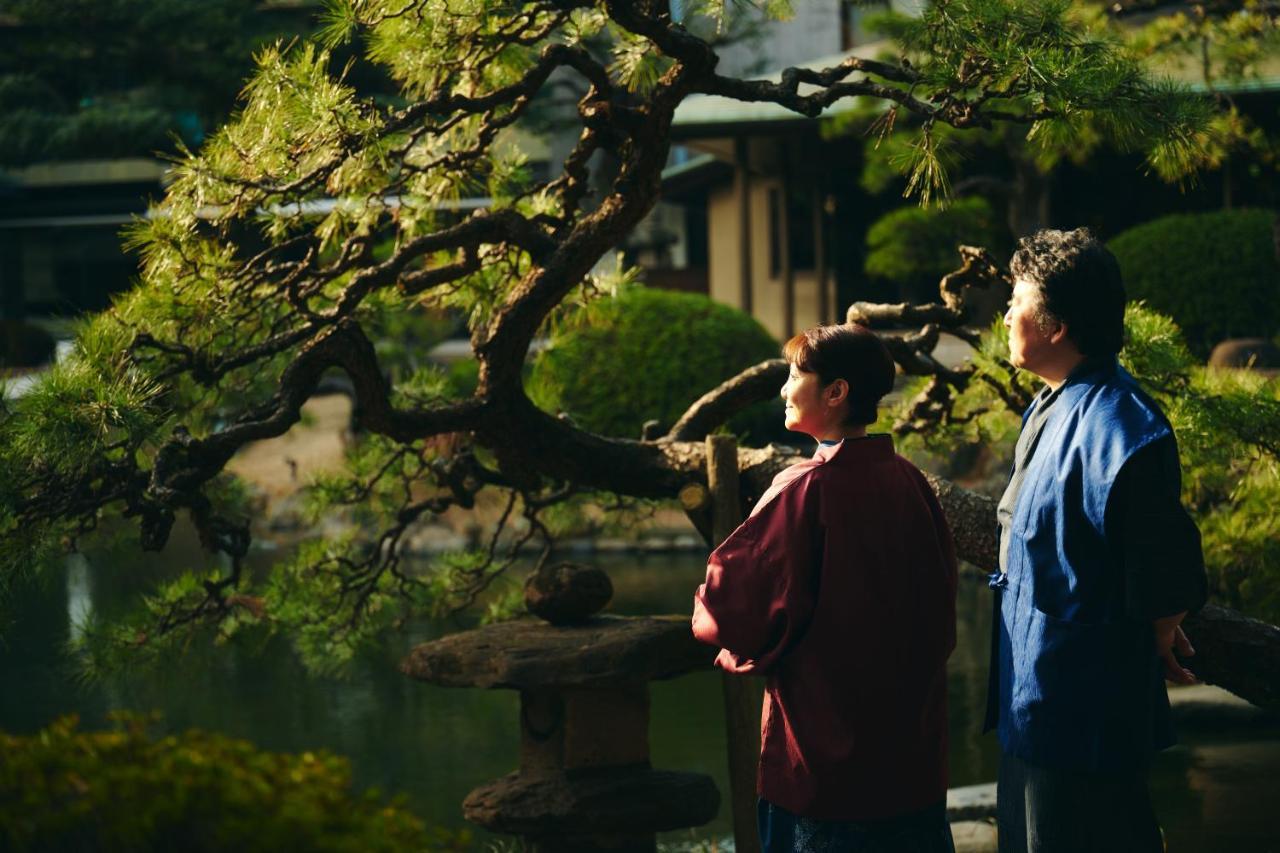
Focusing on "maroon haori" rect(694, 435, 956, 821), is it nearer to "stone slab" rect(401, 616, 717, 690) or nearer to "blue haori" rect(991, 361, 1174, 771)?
"blue haori" rect(991, 361, 1174, 771)

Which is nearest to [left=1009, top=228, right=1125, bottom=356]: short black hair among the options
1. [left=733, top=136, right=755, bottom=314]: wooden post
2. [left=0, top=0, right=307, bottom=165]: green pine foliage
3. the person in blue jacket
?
the person in blue jacket

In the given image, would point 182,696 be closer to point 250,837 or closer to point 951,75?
point 951,75

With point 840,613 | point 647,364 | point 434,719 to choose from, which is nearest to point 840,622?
point 840,613

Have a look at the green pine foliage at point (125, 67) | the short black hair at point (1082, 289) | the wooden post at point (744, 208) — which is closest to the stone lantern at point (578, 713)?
the short black hair at point (1082, 289)

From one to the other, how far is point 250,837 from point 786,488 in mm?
1316

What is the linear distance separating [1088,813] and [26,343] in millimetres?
20019

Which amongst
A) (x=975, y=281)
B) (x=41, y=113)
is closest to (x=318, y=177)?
(x=975, y=281)

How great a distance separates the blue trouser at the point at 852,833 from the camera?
116 inches

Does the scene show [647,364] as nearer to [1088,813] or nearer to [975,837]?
[975,837]

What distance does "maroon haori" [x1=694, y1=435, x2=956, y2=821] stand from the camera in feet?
9.52

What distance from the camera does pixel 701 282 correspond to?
2791 centimetres

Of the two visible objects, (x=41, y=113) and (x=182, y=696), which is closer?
(x=182, y=696)

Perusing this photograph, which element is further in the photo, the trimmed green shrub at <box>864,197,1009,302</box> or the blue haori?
the trimmed green shrub at <box>864,197,1009,302</box>

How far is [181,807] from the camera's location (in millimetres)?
2045
